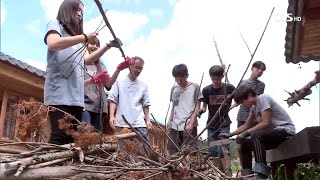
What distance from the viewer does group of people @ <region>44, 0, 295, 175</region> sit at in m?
2.81

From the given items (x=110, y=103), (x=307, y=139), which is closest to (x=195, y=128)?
(x=110, y=103)

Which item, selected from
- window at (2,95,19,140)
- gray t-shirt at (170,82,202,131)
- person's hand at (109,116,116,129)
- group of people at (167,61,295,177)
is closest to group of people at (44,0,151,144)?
person's hand at (109,116,116,129)

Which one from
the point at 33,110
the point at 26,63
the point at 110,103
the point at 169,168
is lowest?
the point at 169,168

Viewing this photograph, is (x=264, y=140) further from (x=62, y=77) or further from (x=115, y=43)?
(x=62, y=77)

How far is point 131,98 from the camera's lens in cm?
429

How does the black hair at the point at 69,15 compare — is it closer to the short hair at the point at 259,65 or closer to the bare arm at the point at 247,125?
the bare arm at the point at 247,125

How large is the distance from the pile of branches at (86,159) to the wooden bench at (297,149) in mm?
1206

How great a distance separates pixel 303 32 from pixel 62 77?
101 inches

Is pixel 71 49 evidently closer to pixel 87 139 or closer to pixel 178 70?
pixel 87 139

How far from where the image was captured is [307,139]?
3.41 metres

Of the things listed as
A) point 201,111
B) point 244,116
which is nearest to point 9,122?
point 201,111

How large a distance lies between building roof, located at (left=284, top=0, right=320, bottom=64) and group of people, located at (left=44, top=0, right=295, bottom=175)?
0.60 meters

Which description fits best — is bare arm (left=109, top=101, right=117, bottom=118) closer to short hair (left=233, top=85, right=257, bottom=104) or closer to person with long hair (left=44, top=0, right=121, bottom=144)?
person with long hair (left=44, top=0, right=121, bottom=144)

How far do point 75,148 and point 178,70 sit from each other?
274 cm
